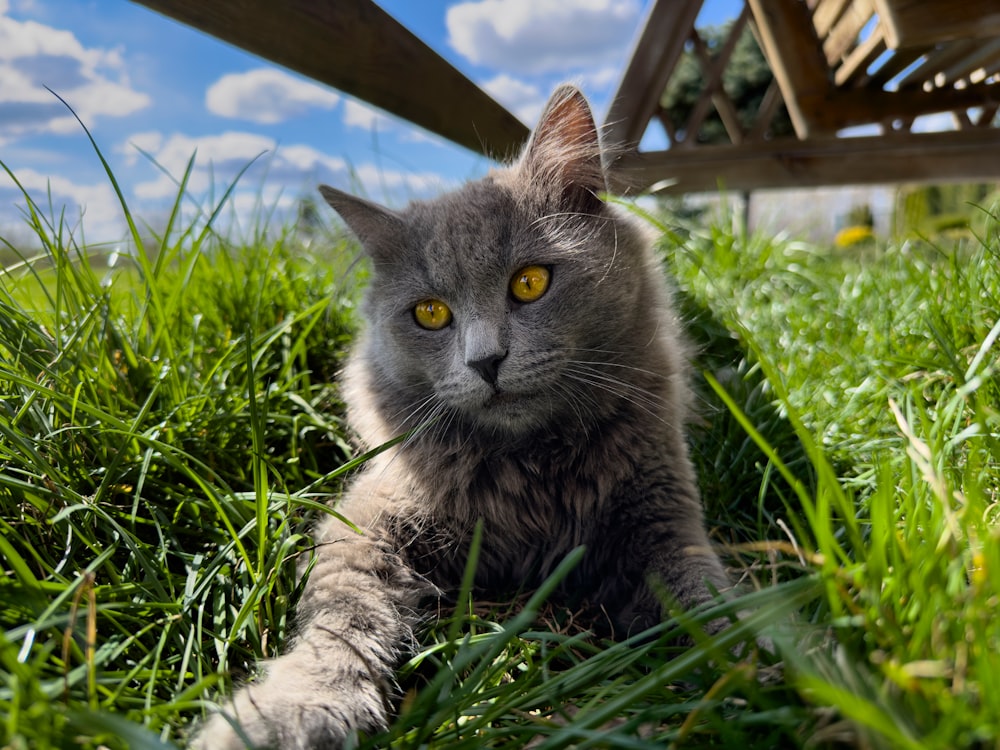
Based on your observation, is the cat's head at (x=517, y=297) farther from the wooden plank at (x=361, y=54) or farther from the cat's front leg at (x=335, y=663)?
the wooden plank at (x=361, y=54)

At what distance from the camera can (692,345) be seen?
232 centimetres

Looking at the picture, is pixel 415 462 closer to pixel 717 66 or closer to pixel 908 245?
pixel 908 245

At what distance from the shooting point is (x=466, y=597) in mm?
929

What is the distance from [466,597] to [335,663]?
425 millimetres

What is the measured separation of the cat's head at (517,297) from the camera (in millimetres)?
1447

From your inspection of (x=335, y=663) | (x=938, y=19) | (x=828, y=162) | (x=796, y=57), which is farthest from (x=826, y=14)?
(x=335, y=663)

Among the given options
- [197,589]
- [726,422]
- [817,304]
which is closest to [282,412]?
[197,589]

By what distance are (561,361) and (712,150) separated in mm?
3472

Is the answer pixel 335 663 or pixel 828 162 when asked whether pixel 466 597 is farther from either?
pixel 828 162

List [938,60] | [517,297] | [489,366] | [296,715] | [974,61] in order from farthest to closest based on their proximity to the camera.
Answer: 1. [938,60]
2. [974,61]
3. [517,297]
4. [489,366]
5. [296,715]

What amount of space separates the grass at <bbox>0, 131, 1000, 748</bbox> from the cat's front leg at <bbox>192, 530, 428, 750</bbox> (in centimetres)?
7

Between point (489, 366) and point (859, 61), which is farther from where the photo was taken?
point (859, 61)

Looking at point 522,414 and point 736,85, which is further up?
point 736,85

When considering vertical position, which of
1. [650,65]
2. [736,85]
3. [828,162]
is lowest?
[828,162]
